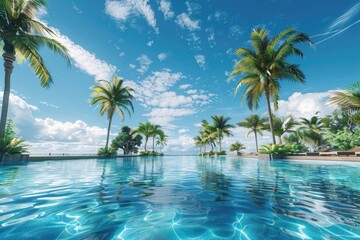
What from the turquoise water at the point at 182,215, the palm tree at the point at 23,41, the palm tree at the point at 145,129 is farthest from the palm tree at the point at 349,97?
the palm tree at the point at 145,129

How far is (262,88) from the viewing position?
15844mm

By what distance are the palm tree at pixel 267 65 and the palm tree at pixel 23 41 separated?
47.5 feet

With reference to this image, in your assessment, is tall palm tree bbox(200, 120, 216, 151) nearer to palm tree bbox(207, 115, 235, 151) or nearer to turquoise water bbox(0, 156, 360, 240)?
palm tree bbox(207, 115, 235, 151)

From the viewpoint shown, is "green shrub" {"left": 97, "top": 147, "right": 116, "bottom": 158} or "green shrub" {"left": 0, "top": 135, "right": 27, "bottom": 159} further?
"green shrub" {"left": 97, "top": 147, "right": 116, "bottom": 158}

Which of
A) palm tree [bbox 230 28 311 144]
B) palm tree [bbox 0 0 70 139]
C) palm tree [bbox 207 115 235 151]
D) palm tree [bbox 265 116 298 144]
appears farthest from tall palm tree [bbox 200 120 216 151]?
palm tree [bbox 0 0 70 139]

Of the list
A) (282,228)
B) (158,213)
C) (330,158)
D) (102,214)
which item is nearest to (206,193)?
(158,213)

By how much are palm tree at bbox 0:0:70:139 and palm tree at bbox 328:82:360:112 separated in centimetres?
2074

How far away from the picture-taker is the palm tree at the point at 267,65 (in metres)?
14.3

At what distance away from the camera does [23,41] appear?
10273 mm

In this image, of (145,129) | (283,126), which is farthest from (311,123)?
(145,129)

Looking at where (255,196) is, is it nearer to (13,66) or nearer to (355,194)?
(355,194)

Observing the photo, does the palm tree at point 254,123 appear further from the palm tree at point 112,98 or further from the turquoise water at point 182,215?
the turquoise water at point 182,215

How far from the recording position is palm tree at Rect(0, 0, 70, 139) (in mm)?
10258

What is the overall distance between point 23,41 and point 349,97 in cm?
2349
